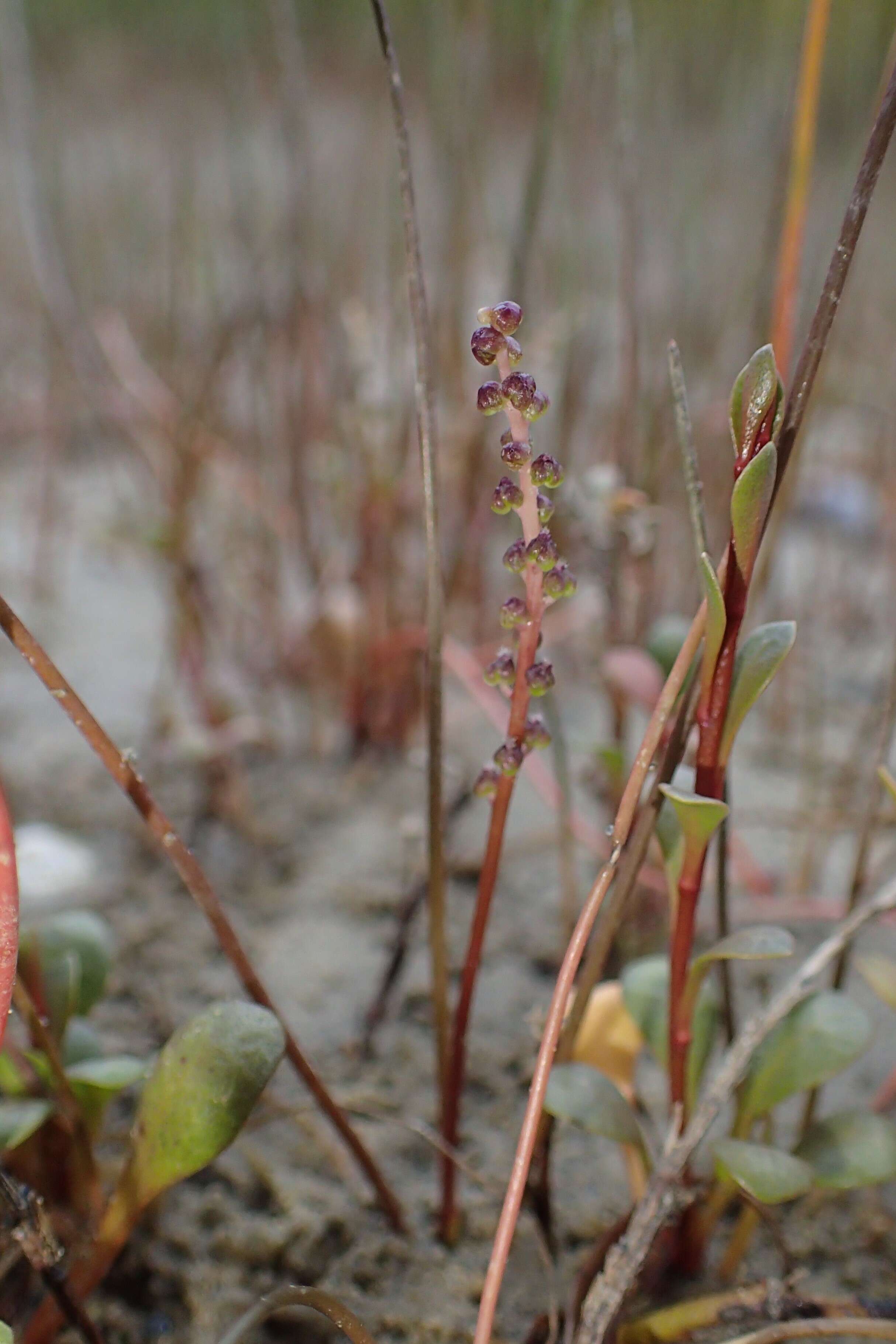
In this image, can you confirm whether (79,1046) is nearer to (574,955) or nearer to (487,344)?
(574,955)

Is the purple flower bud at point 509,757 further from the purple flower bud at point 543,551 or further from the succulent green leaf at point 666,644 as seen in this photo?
the succulent green leaf at point 666,644

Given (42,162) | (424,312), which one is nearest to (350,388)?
(424,312)

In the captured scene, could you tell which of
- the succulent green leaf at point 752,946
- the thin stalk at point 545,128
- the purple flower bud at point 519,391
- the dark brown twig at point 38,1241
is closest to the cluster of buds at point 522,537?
the purple flower bud at point 519,391

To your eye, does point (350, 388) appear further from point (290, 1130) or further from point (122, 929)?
point (290, 1130)

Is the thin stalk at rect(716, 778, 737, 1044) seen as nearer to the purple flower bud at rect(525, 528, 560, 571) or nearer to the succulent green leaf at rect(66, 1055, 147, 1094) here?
the purple flower bud at rect(525, 528, 560, 571)

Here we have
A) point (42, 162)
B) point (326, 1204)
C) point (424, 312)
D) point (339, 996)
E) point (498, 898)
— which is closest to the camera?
point (424, 312)

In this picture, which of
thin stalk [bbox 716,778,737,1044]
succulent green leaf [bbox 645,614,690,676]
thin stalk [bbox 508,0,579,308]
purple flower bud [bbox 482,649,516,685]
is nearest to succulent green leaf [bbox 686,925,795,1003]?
thin stalk [bbox 716,778,737,1044]
